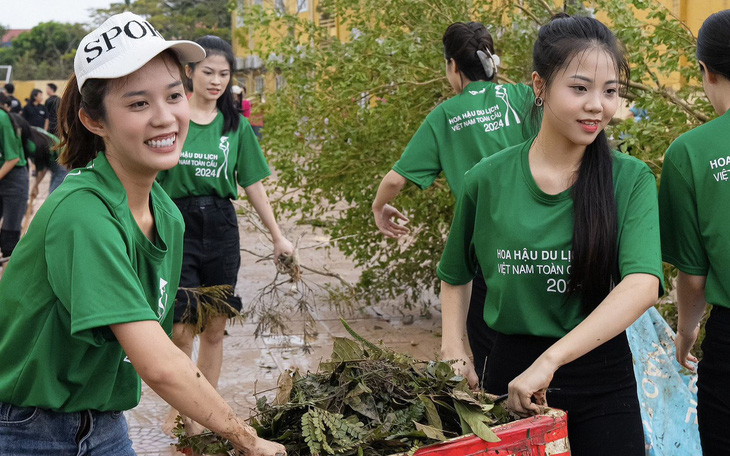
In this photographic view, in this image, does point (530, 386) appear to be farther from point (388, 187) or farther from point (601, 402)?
point (388, 187)

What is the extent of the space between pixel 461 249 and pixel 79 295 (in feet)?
4.20

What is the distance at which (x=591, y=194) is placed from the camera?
254cm

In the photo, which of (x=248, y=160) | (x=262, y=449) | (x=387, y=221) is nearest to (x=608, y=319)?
(x=262, y=449)

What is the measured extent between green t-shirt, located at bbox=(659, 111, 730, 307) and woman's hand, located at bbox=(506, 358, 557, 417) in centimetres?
78

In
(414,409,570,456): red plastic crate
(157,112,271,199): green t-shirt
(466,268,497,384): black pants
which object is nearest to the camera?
(414,409,570,456): red plastic crate

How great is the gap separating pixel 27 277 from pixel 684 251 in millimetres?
1894

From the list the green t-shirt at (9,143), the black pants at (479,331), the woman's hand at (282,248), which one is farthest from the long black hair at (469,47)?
the green t-shirt at (9,143)

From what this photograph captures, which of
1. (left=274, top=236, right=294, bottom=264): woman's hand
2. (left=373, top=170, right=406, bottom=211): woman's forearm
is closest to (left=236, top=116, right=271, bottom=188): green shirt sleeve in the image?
(left=274, top=236, right=294, bottom=264): woman's hand

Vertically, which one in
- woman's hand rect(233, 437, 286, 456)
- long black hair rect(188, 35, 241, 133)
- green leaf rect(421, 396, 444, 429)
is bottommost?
green leaf rect(421, 396, 444, 429)

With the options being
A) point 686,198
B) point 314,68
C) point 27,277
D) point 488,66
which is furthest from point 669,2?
point 27,277

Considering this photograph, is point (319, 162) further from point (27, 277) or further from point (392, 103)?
point (27, 277)

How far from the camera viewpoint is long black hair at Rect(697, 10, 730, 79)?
278 cm

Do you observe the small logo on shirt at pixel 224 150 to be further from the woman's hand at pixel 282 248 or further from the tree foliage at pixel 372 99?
the tree foliage at pixel 372 99

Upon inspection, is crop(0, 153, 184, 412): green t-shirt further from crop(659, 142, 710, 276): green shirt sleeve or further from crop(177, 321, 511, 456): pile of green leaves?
crop(659, 142, 710, 276): green shirt sleeve
